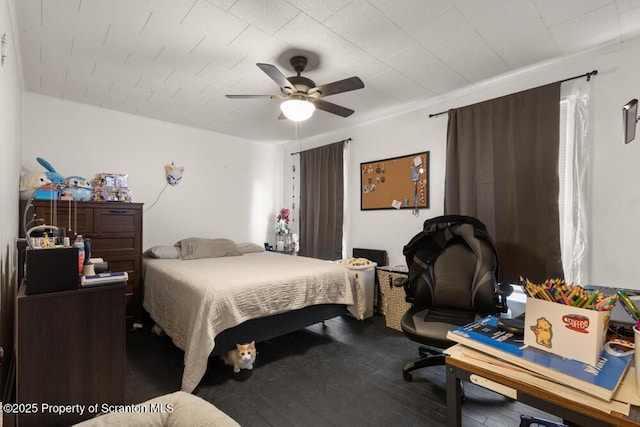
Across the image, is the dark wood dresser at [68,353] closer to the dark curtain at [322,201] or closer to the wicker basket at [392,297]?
the wicker basket at [392,297]

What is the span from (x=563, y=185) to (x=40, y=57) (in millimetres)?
4410

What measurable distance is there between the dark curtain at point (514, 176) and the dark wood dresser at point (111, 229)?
3.39 meters

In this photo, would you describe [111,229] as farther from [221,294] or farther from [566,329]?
[566,329]

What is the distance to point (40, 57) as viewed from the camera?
2.40 metres

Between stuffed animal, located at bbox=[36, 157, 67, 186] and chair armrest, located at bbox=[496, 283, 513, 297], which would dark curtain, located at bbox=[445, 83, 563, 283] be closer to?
chair armrest, located at bbox=[496, 283, 513, 297]

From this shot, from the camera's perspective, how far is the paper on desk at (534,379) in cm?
63

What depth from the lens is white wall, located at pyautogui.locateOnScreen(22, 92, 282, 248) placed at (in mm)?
3223

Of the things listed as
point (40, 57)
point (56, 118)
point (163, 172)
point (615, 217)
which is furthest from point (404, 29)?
point (56, 118)

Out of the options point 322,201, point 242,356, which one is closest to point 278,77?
point 242,356

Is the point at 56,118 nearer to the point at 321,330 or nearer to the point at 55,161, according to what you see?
the point at 55,161

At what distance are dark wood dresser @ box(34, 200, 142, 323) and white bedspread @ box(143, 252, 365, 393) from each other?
6.9 inches

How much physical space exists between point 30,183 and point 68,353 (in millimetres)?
2253

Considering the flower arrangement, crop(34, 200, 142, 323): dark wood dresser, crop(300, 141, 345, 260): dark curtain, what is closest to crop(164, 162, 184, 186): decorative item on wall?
crop(34, 200, 142, 323): dark wood dresser

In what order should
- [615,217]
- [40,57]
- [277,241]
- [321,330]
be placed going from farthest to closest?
[277,241]
[321,330]
[40,57]
[615,217]
